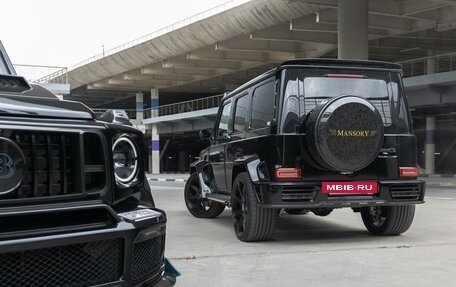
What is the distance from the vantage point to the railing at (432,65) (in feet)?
86.3

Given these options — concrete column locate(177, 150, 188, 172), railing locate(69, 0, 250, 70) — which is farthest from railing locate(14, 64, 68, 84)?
concrete column locate(177, 150, 188, 172)

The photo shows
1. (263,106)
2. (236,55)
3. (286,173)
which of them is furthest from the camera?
(236,55)

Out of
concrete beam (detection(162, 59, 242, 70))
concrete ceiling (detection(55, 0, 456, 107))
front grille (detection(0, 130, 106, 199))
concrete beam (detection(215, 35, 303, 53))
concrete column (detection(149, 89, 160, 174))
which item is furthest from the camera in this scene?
concrete column (detection(149, 89, 160, 174))

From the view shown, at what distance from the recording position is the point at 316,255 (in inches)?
228

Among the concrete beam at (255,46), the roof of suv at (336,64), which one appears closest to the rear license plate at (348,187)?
the roof of suv at (336,64)

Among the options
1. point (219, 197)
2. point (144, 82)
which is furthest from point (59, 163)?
point (144, 82)

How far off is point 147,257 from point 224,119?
592 cm

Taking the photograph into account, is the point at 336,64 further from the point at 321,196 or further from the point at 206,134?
the point at 206,134

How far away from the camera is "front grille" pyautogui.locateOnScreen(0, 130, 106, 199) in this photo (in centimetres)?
225

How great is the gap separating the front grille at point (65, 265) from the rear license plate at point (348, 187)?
4180 mm

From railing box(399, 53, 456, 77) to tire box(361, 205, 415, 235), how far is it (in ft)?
69.7

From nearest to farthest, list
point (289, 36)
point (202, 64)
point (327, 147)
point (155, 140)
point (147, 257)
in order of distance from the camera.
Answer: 1. point (147, 257)
2. point (327, 147)
3. point (289, 36)
4. point (202, 64)
5. point (155, 140)

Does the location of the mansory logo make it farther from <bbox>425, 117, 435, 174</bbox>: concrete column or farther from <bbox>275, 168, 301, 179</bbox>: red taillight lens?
<bbox>425, 117, 435, 174</bbox>: concrete column

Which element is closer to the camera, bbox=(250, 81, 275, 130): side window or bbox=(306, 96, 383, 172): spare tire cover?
bbox=(306, 96, 383, 172): spare tire cover
